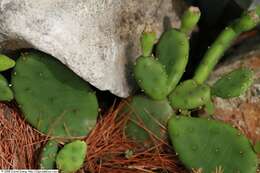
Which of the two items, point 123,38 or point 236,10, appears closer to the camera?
point 123,38

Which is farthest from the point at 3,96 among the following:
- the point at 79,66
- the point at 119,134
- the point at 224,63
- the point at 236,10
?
the point at 236,10

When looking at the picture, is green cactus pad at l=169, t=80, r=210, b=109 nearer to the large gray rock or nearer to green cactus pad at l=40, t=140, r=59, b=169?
the large gray rock

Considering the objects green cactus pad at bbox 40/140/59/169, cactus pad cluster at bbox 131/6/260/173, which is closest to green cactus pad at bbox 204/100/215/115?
cactus pad cluster at bbox 131/6/260/173

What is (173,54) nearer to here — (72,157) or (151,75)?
(151,75)

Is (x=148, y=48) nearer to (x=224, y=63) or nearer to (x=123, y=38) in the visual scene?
(x=123, y=38)

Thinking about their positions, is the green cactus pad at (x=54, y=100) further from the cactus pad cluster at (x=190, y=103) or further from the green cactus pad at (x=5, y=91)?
the cactus pad cluster at (x=190, y=103)

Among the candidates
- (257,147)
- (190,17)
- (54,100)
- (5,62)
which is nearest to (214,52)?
(190,17)
